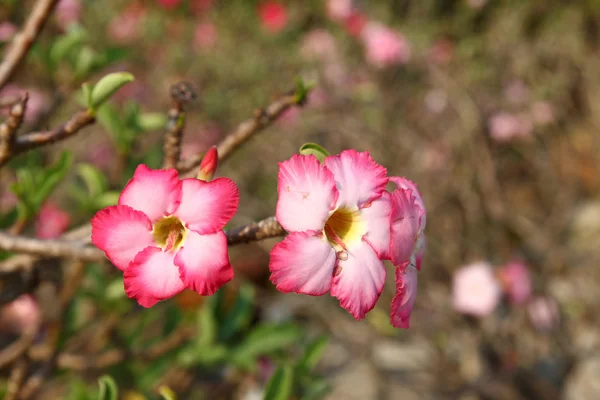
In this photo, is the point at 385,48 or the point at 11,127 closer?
the point at 11,127

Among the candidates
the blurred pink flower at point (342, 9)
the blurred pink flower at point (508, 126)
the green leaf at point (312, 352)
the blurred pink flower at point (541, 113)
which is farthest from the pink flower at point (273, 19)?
the green leaf at point (312, 352)

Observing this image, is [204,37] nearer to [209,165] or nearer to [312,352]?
[312,352]

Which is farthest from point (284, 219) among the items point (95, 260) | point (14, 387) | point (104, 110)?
point (14, 387)

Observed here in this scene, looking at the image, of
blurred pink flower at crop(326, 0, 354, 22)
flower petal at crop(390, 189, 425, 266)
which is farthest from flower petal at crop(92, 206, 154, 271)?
blurred pink flower at crop(326, 0, 354, 22)

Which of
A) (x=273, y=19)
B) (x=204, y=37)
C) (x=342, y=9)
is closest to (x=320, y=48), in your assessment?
(x=342, y=9)

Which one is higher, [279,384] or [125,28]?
[279,384]

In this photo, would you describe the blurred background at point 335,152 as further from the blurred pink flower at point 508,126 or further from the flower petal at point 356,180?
the flower petal at point 356,180
